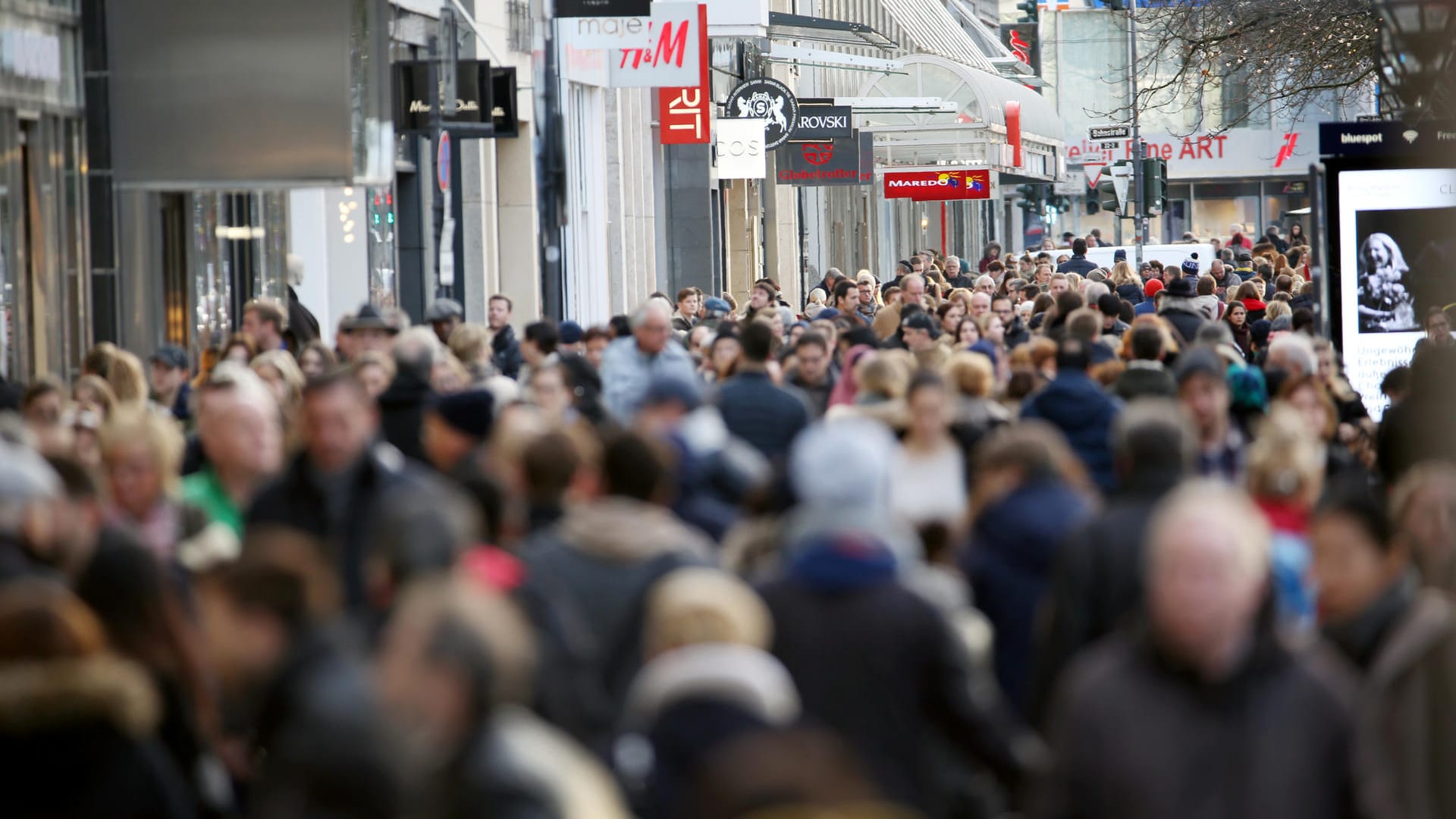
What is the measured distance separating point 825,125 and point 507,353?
56.6 ft

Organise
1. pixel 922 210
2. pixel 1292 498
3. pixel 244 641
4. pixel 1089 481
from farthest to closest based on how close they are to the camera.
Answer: pixel 922 210 → pixel 1089 481 → pixel 1292 498 → pixel 244 641

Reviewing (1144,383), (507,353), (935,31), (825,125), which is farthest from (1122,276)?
(935,31)

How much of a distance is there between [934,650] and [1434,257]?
11562 mm

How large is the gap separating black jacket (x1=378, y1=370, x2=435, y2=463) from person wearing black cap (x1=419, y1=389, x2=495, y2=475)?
1819mm

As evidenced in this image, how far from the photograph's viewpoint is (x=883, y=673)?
18.9ft

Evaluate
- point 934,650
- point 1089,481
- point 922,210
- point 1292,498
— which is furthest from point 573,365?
point 922,210

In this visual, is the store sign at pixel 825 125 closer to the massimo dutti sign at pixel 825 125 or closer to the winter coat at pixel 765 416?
the massimo dutti sign at pixel 825 125

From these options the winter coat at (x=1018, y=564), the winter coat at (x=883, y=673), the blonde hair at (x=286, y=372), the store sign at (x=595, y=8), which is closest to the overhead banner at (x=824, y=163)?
the store sign at (x=595, y=8)

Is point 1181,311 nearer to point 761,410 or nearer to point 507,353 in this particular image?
point 507,353

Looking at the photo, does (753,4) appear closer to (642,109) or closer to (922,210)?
(642,109)

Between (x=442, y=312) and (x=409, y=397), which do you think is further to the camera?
(x=442, y=312)

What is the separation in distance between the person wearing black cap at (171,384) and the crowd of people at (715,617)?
3.16 m

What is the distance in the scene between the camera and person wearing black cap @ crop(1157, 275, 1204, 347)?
17.3 meters

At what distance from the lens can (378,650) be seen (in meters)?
5.09
